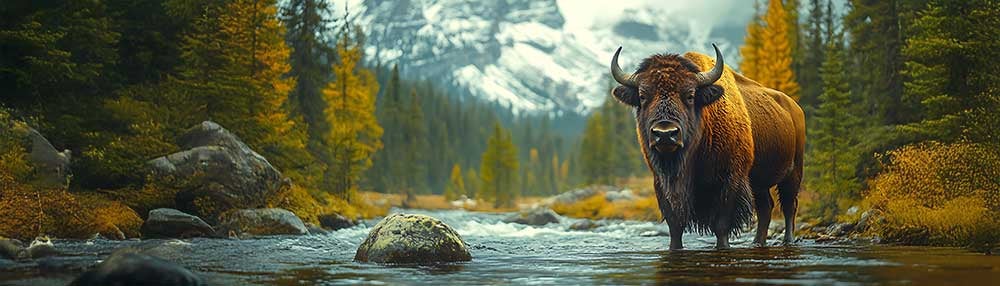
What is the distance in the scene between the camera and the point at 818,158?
1157 inches

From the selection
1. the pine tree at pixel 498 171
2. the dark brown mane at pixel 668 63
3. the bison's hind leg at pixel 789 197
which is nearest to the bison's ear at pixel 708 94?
the dark brown mane at pixel 668 63

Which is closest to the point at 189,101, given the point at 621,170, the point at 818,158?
the point at 818,158

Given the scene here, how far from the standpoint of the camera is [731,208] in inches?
514

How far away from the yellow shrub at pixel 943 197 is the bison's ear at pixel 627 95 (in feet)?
18.0

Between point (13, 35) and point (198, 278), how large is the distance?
51.6 ft

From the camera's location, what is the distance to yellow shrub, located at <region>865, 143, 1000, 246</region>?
45.3ft

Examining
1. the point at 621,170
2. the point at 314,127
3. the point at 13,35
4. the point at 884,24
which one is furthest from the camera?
the point at 621,170

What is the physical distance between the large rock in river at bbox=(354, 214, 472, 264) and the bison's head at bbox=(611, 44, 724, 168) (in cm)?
309

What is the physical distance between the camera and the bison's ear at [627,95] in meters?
12.8

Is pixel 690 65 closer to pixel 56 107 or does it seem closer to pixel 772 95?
pixel 772 95

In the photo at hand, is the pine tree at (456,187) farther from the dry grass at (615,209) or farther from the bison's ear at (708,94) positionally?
the bison's ear at (708,94)

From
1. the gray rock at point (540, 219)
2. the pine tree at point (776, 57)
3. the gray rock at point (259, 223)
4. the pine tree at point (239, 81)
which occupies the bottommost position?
the gray rock at point (540, 219)

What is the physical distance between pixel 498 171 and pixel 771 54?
153 ft

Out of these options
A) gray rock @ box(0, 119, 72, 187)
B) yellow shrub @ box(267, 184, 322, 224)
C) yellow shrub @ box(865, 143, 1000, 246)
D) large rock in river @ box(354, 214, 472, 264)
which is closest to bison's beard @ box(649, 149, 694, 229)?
large rock in river @ box(354, 214, 472, 264)
